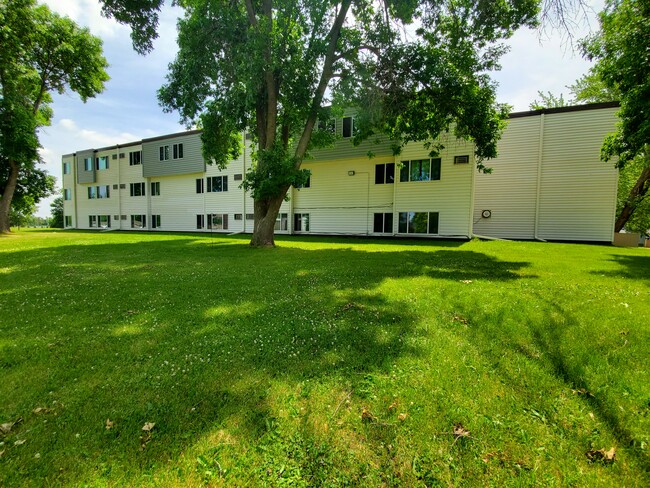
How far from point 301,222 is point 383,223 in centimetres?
699

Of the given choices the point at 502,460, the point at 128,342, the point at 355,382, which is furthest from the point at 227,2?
the point at 502,460

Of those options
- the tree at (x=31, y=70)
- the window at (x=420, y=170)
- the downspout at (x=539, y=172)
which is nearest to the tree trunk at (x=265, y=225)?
the window at (x=420, y=170)

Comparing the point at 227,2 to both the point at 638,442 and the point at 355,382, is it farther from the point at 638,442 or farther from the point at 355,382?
the point at 638,442

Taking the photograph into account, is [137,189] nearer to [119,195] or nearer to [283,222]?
[119,195]

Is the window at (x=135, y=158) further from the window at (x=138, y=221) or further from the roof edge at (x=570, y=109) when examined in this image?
the roof edge at (x=570, y=109)

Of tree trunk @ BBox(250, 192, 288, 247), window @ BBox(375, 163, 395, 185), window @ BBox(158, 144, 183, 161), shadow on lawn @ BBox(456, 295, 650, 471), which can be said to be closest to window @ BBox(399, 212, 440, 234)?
window @ BBox(375, 163, 395, 185)

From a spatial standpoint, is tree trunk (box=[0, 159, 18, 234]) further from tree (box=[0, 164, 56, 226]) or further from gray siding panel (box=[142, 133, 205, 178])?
gray siding panel (box=[142, 133, 205, 178])

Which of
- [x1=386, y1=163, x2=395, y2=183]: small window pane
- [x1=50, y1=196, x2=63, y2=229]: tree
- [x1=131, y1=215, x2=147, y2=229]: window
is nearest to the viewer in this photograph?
[x1=386, y1=163, x2=395, y2=183]: small window pane

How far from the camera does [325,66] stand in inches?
505

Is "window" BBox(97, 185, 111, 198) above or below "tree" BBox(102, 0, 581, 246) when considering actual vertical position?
below

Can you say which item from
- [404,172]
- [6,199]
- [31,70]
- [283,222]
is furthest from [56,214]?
[404,172]

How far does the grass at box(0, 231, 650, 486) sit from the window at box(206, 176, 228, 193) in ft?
77.0

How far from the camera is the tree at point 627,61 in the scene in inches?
410

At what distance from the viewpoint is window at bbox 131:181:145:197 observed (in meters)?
32.2
